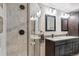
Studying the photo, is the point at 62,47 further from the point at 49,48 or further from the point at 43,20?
the point at 43,20

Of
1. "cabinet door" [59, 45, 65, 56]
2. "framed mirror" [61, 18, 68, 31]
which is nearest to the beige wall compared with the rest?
"framed mirror" [61, 18, 68, 31]

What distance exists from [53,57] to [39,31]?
0.36m

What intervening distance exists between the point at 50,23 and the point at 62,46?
0.32 metres

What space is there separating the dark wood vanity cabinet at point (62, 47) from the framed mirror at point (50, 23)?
153mm

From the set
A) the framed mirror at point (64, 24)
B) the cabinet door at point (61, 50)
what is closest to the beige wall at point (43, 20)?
the framed mirror at point (64, 24)

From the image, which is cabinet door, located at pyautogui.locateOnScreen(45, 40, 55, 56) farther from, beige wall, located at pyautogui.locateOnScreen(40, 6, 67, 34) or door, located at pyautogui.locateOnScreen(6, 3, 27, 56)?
door, located at pyautogui.locateOnScreen(6, 3, 27, 56)

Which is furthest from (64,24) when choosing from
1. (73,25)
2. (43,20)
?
(43,20)

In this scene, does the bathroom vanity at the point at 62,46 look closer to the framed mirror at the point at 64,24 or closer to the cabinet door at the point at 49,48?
the cabinet door at the point at 49,48

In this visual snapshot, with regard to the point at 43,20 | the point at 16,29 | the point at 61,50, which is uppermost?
the point at 43,20

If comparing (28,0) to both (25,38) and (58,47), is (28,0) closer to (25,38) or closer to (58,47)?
(25,38)

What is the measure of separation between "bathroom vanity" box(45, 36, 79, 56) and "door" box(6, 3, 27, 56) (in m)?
0.29

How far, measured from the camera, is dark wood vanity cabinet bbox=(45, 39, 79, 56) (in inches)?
40.9

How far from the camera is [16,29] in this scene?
3.43 feet

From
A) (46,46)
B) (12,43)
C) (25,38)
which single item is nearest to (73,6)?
(46,46)
